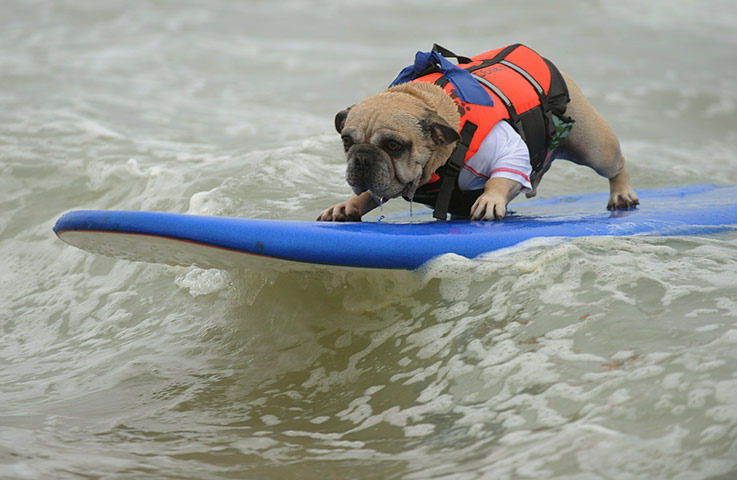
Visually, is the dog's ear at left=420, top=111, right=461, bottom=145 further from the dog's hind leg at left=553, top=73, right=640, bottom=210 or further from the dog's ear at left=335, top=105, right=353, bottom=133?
the dog's hind leg at left=553, top=73, right=640, bottom=210

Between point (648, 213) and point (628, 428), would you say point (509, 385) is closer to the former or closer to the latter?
point (628, 428)

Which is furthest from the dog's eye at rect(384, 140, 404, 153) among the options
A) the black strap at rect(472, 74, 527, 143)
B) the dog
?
the black strap at rect(472, 74, 527, 143)

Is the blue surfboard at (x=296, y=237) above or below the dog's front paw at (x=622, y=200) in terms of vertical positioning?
below

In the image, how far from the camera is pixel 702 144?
Result: 1219 centimetres

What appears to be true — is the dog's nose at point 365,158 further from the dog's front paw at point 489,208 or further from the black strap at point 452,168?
the dog's front paw at point 489,208

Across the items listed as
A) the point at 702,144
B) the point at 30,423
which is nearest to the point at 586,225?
the point at 30,423

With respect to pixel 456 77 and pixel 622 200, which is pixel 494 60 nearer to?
pixel 456 77

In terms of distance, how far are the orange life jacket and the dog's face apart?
0.21m

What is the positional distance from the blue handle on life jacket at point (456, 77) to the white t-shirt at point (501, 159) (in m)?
0.18

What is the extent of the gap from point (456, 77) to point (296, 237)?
1432 millimetres

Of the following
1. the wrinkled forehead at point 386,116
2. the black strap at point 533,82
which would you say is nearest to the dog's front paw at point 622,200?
the black strap at point 533,82

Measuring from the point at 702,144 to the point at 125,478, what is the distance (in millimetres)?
10978

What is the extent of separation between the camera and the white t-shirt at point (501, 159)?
4.61 metres

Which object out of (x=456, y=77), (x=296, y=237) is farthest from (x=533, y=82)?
(x=296, y=237)
